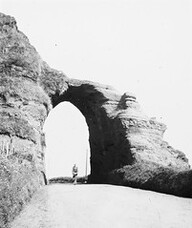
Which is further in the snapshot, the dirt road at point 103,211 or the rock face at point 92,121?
A: the rock face at point 92,121

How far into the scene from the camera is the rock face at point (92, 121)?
16688 mm

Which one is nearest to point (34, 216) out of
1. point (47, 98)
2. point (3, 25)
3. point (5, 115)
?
point (5, 115)

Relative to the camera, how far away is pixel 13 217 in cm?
819

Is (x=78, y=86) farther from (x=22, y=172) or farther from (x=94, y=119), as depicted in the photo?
(x=22, y=172)

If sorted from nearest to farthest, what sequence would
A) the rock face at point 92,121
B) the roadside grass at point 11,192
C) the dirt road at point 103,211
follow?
the roadside grass at point 11,192 → the dirt road at point 103,211 → the rock face at point 92,121

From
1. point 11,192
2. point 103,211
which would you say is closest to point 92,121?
point 103,211

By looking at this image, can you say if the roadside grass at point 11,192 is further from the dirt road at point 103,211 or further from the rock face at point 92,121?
the rock face at point 92,121

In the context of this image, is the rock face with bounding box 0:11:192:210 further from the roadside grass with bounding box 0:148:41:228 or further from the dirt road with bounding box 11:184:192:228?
the roadside grass with bounding box 0:148:41:228

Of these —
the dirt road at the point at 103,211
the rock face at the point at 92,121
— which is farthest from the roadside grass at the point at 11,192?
the rock face at the point at 92,121

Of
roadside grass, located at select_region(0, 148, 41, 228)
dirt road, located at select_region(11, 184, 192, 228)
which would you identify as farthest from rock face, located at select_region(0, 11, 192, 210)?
roadside grass, located at select_region(0, 148, 41, 228)

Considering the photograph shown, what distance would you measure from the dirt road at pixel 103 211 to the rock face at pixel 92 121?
2.65 meters

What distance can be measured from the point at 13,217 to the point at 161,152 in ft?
50.1

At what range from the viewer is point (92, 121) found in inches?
1104

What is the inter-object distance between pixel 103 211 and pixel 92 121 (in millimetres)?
19249
